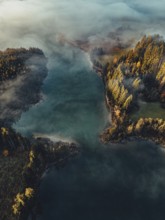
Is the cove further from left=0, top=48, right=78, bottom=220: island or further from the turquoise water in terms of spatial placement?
the turquoise water

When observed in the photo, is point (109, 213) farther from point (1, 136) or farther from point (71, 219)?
point (1, 136)

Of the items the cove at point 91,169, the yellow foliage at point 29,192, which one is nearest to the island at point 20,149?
the yellow foliage at point 29,192

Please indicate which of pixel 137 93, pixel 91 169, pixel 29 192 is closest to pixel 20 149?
pixel 29 192

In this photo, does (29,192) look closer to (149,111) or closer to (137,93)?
(149,111)

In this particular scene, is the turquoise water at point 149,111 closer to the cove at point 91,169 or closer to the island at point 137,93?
the island at point 137,93

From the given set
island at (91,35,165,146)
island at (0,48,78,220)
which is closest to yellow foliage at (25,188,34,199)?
island at (0,48,78,220)

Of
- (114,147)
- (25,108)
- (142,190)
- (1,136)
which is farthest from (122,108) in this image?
(1,136)
